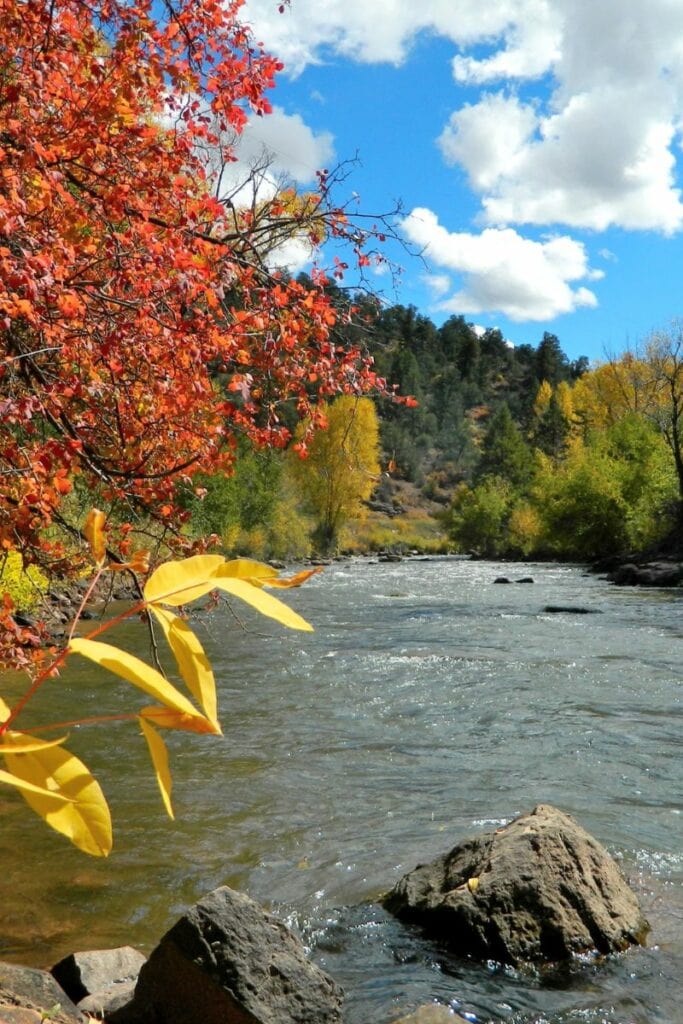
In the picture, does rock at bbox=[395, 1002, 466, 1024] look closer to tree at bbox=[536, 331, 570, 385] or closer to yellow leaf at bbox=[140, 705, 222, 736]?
yellow leaf at bbox=[140, 705, 222, 736]

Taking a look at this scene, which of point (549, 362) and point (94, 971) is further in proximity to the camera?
point (549, 362)

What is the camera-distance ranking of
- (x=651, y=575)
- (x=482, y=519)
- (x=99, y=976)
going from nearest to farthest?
(x=99, y=976) < (x=651, y=575) < (x=482, y=519)

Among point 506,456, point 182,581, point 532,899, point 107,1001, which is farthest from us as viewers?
point 506,456

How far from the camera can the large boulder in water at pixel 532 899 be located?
4.32 metres

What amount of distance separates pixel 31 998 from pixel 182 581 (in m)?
3.21

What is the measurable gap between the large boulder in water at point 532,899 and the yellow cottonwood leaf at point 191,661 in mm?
4425

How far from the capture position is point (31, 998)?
302 centimetres

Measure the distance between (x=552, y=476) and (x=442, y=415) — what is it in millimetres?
60748

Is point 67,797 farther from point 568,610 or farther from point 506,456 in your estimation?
point 506,456

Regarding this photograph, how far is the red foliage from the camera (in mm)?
3709

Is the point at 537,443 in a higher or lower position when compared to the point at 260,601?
higher

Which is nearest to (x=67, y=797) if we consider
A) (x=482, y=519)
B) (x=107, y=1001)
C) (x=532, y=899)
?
(x=107, y=1001)

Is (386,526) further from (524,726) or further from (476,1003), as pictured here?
(476,1003)

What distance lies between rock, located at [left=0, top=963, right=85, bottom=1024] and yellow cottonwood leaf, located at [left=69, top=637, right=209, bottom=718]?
2.26 m
